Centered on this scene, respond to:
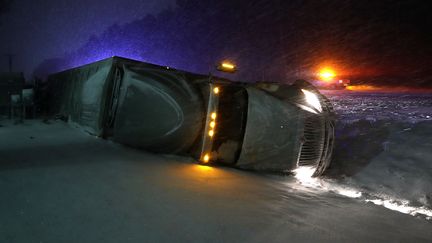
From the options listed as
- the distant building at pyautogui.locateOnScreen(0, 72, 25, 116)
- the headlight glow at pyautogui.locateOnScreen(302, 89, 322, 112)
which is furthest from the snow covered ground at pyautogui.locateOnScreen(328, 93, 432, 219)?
the distant building at pyautogui.locateOnScreen(0, 72, 25, 116)

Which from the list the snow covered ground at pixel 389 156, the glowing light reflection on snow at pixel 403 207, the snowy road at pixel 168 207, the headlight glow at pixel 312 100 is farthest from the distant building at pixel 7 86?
the glowing light reflection on snow at pixel 403 207

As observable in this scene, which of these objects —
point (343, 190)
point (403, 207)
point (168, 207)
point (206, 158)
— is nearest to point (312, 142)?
point (343, 190)

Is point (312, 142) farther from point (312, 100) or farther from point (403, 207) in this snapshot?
point (403, 207)

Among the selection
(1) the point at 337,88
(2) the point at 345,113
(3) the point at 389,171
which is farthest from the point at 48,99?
(1) the point at 337,88

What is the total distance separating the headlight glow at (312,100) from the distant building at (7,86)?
12.6 metres

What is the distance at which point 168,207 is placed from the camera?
3195 mm

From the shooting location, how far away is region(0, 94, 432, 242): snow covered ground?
8.77 ft

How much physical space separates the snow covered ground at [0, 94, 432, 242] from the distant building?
855 centimetres

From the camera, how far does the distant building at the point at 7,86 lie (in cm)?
1382

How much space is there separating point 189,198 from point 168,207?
1.26ft

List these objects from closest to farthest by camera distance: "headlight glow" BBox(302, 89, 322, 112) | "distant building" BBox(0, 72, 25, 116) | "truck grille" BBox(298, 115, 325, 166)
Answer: "truck grille" BBox(298, 115, 325, 166)
"headlight glow" BBox(302, 89, 322, 112)
"distant building" BBox(0, 72, 25, 116)

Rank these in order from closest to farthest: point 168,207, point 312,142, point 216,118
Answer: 1. point 168,207
2. point 312,142
3. point 216,118

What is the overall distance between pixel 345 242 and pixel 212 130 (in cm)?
296

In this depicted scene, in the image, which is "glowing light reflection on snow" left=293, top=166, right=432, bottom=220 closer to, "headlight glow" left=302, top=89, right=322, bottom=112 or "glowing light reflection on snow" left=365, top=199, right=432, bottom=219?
"glowing light reflection on snow" left=365, top=199, right=432, bottom=219
